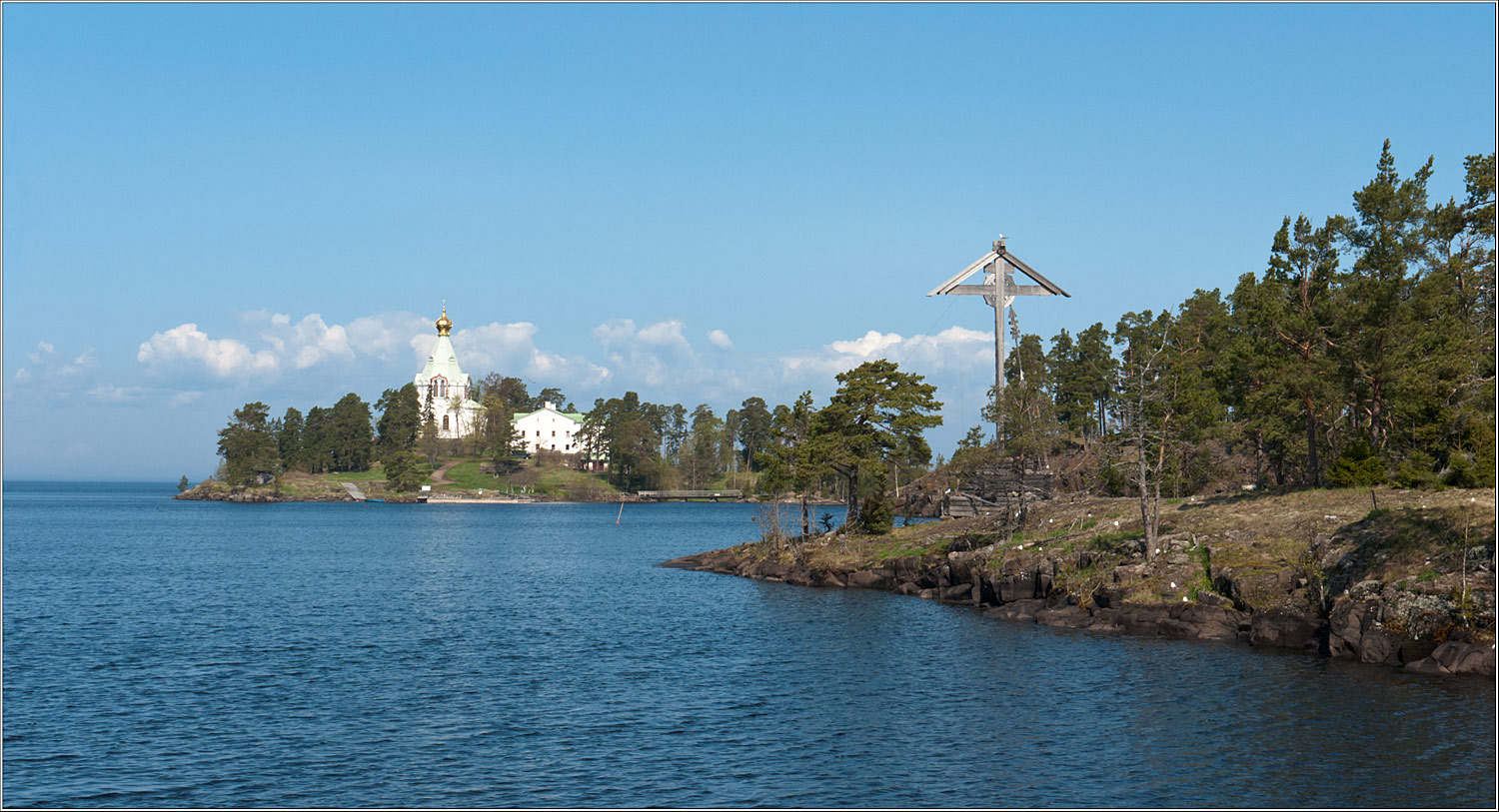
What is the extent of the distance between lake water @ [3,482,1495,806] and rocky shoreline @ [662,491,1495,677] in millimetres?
1511

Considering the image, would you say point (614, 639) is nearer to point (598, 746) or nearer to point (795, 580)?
point (598, 746)

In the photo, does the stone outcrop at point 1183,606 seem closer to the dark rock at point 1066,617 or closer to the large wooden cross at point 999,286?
the dark rock at point 1066,617

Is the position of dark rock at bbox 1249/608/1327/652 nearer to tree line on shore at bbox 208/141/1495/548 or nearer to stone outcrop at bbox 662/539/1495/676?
stone outcrop at bbox 662/539/1495/676

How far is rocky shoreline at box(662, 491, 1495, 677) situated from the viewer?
1599 inches

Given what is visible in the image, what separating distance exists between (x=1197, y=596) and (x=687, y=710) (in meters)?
26.0

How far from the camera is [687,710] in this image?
3772 centimetres

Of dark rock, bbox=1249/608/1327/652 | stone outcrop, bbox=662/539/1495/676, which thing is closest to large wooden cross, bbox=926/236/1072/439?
stone outcrop, bbox=662/539/1495/676

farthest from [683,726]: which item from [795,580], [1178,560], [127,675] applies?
[795,580]

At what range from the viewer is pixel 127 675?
43188mm

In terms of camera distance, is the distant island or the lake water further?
the distant island

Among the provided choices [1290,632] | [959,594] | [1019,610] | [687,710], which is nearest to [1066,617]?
[1019,610]

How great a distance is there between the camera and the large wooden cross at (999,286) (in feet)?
263

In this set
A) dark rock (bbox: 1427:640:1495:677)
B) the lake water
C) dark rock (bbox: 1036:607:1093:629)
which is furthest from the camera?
dark rock (bbox: 1036:607:1093:629)

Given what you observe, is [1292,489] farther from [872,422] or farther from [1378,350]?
[872,422]
